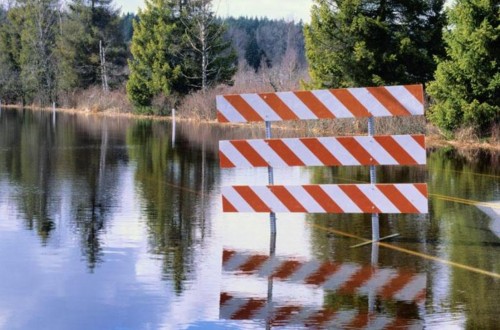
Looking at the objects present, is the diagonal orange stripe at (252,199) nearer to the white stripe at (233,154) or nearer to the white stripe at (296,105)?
the white stripe at (233,154)

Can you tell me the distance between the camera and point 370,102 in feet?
34.8

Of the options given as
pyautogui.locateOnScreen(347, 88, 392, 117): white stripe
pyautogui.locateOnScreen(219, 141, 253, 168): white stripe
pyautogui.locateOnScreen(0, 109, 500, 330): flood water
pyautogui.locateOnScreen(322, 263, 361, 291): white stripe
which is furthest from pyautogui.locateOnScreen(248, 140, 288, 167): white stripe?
pyautogui.locateOnScreen(322, 263, 361, 291): white stripe

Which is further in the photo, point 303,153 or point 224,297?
point 303,153

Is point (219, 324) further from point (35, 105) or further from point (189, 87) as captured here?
point (35, 105)

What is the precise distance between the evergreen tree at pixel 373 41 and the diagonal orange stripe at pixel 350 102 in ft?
71.8

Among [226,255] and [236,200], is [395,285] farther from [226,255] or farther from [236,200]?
[236,200]

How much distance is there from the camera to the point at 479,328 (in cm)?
675

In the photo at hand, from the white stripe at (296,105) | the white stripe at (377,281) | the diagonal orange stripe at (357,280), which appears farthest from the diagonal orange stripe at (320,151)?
the white stripe at (377,281)

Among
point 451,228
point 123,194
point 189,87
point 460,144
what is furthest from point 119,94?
point 451,228

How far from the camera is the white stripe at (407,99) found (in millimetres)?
10500

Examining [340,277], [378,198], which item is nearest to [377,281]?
[340,277]

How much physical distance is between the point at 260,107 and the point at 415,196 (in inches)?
83.2

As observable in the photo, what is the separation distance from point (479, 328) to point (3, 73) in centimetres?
8364

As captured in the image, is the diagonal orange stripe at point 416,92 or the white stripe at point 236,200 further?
the white stripe at point 236,200
